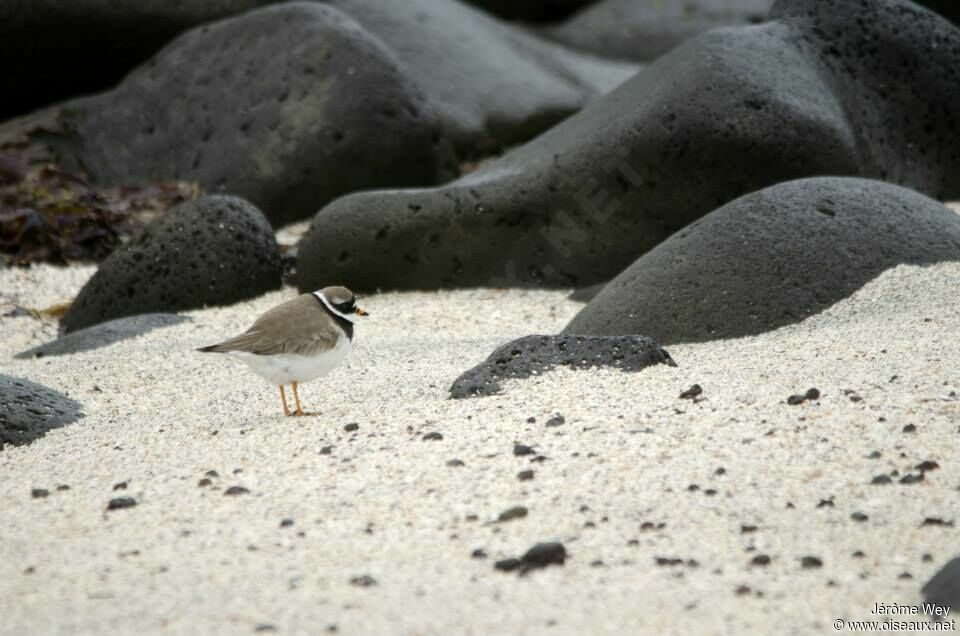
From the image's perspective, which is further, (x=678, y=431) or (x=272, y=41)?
(x=272, y=41)

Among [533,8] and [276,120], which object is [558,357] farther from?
[533,8]

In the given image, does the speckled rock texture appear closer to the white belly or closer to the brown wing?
the brown wing

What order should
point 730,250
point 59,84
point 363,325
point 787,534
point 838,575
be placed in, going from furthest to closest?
point 59,84 < point 363,325 < point 730,250 < point 787,534 < point 838,575

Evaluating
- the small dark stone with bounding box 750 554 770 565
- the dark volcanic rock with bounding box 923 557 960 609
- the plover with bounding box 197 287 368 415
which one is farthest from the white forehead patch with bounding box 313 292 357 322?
the dark volcanic rock with bounding box 923 557 960 609

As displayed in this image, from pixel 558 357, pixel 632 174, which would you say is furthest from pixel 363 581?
pixel 632 174

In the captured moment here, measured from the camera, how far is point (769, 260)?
562 cm

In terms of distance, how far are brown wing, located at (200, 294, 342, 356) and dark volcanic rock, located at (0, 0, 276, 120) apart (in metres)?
7.21

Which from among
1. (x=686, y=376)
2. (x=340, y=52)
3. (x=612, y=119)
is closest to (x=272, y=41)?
(x=340, y=52)

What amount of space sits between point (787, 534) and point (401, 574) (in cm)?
107

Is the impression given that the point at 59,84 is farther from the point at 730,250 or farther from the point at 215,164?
the point at 730,250

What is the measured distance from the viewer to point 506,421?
421 centimetres

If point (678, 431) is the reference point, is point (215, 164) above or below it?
below

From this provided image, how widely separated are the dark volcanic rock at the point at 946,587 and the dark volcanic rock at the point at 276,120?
6855 millimetres

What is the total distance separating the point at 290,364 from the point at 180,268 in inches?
117
